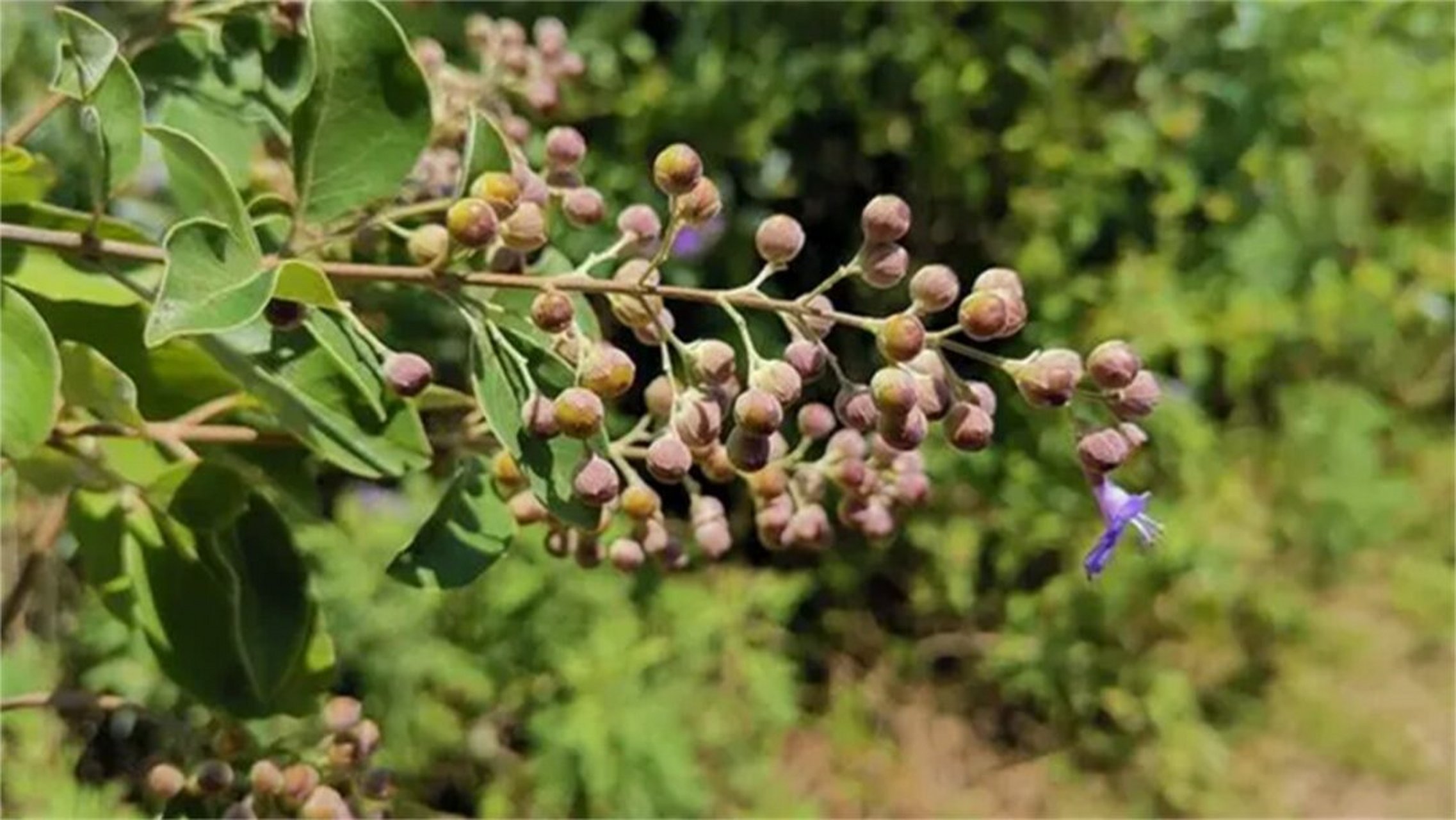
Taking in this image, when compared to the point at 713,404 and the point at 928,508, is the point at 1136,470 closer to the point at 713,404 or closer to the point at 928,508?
the point at 928,508

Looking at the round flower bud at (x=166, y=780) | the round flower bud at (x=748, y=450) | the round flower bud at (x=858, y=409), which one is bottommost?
the round flower bud at (x=166, y=780)

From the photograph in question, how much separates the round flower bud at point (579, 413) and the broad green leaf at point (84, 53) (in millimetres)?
251

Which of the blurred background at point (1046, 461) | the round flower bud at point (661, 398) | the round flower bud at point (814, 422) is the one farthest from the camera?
the blurred background at point (1046, 461)

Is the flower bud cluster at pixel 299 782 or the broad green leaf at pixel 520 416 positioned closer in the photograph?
the broad green leaf at pixel 520 416

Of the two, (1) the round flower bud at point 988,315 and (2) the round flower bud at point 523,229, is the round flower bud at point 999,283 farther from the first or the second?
(2) the round flower bud at point 523,229

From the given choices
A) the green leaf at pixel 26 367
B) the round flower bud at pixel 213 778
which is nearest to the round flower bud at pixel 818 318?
the green leaf at pixel 26 367

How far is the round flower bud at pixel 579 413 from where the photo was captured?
2.49ft

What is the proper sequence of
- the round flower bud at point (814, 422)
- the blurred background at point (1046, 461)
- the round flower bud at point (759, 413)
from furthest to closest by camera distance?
the blurred background at point (1046, 461), the round flower bud at point (814, 422), the round flower bud at point (759, 413)

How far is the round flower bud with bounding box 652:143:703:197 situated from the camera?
2.66ft

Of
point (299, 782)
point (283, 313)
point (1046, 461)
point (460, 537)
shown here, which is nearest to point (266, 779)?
point (299, 782)

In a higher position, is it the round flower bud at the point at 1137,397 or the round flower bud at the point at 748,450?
the round flower bud at the point at 1137,397

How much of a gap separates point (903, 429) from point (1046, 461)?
2038mm

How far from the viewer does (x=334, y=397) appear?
2.92 ft

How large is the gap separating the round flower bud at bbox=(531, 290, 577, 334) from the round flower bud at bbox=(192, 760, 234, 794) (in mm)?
356
